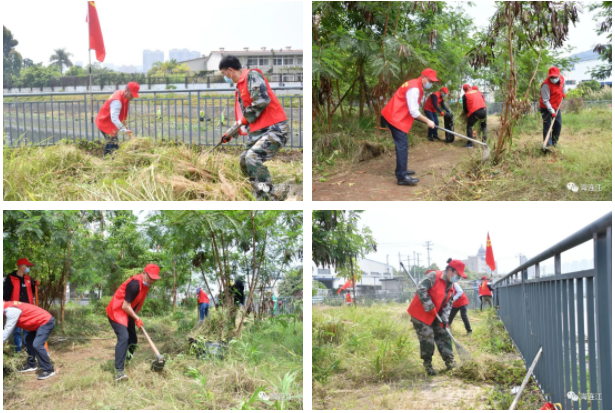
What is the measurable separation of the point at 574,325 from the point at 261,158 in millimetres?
2159

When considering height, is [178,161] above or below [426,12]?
below

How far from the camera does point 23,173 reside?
10.2ft

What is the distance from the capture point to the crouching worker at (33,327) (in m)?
3.48

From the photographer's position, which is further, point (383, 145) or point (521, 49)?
point (383, 145)

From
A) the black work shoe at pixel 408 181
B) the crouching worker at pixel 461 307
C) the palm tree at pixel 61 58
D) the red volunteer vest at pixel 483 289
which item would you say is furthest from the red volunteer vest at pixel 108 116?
the red volunteer vest at pixel 483 289

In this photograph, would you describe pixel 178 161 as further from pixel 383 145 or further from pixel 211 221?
pixel 383 145

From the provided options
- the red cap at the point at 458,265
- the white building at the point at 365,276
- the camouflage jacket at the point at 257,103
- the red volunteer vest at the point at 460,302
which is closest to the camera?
the camouflage jacket at the point at 257,103

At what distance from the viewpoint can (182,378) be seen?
3.18m

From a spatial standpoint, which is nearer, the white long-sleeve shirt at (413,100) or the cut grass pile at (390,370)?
the cut grass pile at (390,370)

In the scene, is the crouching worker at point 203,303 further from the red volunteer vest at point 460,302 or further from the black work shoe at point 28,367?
the red volunteer vest at point 460,302

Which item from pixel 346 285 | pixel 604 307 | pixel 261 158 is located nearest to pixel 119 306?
pixel 261 158

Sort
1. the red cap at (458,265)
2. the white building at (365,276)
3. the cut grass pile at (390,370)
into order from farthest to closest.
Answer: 1. the red cap at (458,265)
2. the white building at (365,276)
3. the cut grass pile at (390,370)

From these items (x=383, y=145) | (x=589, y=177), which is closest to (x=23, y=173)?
(x=383, y=145)

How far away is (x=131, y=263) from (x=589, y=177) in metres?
5.03
